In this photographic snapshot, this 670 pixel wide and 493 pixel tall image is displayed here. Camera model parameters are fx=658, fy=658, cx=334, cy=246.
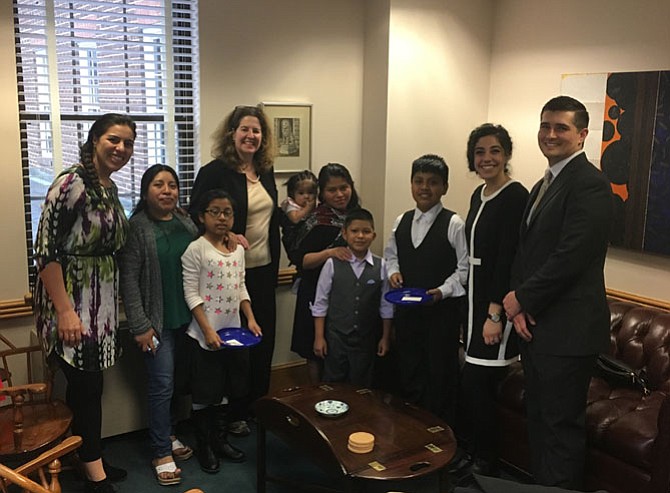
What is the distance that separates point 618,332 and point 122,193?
255 cm

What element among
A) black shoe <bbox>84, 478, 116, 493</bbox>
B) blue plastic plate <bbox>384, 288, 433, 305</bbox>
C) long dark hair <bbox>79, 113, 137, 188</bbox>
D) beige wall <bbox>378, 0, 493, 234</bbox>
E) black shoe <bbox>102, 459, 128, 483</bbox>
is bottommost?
black shoe <bbox>102, 459, 128, 483</bbox>

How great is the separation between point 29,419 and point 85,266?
64 cm

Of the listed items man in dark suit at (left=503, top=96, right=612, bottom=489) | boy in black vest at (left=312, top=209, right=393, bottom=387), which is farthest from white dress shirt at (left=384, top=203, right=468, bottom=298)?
man in dark suit at (left=503, top=96, right=612, bottom=489)

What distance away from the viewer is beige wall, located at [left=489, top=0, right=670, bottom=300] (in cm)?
315

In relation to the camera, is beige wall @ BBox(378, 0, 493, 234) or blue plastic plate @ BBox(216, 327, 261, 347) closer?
blue plastic plate @ BBox(216, 327, 261, 347)

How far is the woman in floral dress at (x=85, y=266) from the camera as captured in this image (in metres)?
2.35

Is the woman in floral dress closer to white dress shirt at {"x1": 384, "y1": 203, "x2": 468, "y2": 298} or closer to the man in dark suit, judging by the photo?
white dress shirt at {"x1": 384, "y1": 203, "x2": 468, "y2": 298}

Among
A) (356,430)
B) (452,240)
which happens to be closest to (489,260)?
(452,240)

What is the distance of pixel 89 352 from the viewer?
8.15ft

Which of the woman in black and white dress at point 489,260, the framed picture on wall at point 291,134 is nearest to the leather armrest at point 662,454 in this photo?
the woman in black and white dress at point 489,260

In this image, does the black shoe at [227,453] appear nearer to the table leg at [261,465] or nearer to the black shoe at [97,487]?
the table leg at [261,465]

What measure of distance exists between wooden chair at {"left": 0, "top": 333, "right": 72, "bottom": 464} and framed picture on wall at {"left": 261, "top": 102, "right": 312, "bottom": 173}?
1.61 meters

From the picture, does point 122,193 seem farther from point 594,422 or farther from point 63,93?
point 594,422

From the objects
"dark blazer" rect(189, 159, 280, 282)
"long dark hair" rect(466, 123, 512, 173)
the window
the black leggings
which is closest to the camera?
the black leggings
